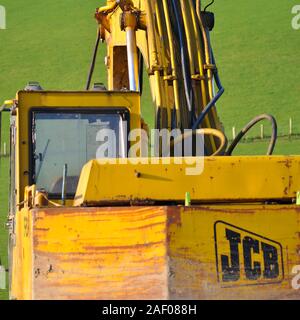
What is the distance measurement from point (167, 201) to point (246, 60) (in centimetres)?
4496

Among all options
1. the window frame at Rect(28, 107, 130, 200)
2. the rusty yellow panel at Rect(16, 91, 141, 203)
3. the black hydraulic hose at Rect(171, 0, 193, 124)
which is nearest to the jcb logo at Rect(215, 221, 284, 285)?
the window frame at Rect(28, 107, 130, 200)

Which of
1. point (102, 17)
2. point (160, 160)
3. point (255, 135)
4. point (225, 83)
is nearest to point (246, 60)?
point (225, 83)

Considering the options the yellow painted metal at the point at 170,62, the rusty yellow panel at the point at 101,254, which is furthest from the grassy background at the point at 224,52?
the rusty yellow panel at the point at 101,254

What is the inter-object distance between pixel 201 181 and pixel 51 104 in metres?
2.48

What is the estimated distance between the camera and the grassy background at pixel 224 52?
47.7 metres

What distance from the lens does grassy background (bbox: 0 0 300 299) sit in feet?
156

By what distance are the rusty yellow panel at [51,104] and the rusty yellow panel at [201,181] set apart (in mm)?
1888
